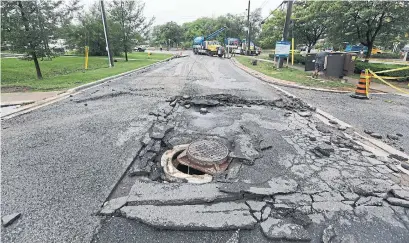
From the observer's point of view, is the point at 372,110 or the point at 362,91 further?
the point at 362,91

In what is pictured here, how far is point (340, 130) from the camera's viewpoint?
4.61 meters

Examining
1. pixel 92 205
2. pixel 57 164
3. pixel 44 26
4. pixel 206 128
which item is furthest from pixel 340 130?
pixel 44 26

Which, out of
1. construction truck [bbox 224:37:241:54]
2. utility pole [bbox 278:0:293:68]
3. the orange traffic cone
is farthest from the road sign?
construction truck [bbox 224:37:241:54]

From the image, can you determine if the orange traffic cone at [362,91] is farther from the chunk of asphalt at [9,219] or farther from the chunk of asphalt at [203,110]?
the chunk of asphalt at [9,219]

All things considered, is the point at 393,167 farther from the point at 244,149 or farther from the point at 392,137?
the point at 244,149

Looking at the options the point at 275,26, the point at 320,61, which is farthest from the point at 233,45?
the point at 320,61

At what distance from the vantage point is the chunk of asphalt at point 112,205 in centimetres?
222

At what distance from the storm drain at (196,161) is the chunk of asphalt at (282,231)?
91 cm

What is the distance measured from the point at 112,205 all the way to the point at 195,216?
0.89 metres

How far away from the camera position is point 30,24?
945cm

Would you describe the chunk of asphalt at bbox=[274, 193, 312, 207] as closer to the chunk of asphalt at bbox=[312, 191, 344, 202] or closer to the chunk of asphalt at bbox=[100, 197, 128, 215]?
the chunk of asphalt at bbox=[312, 191, 344, 202]

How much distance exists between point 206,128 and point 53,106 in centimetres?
443

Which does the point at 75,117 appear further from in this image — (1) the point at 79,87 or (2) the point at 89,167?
(1) the point at 79,87

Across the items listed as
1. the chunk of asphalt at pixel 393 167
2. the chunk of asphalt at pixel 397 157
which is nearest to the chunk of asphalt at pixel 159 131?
the chunk of asphalt at pixel 393 167
